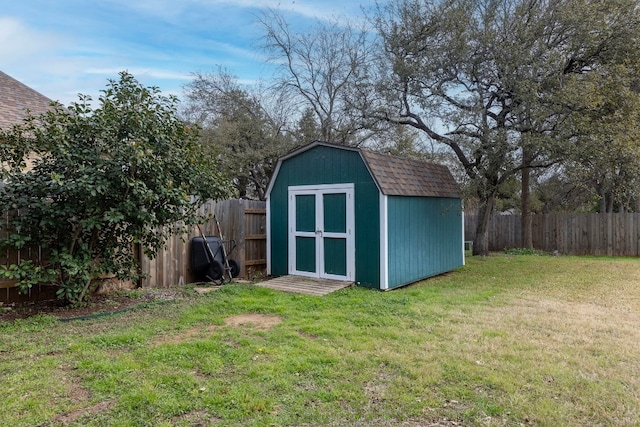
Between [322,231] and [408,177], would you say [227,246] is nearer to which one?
[322,231]

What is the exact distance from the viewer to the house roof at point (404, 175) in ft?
23.2

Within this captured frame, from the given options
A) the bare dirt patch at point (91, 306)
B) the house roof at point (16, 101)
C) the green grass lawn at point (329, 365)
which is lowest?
the green grass lawn at point (329, 365)

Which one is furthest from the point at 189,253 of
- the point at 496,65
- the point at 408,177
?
the point at 496,65

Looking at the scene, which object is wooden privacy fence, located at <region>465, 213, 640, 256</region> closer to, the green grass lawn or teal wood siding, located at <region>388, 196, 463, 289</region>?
teal wood siding, located at <region>388, 196, 463, 289</region>

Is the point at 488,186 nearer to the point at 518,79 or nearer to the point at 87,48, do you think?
the point at 518,79

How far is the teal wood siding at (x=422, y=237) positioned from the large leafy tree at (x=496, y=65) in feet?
4.45

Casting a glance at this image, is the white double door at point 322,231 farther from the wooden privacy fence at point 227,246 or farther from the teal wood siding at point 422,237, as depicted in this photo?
the wooden privacy fence at point 227,246

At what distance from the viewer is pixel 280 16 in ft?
51.1

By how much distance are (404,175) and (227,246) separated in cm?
370

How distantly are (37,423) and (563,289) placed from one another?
7467 millimetres

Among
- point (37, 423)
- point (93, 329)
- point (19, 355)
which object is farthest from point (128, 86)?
point (37, 423)

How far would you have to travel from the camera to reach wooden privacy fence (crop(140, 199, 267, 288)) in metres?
6.89

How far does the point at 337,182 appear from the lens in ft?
24.4

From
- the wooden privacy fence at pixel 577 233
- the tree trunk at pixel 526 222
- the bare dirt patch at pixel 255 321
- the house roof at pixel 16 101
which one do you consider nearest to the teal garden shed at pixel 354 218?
the bare dirt patch at pixel 255 321
